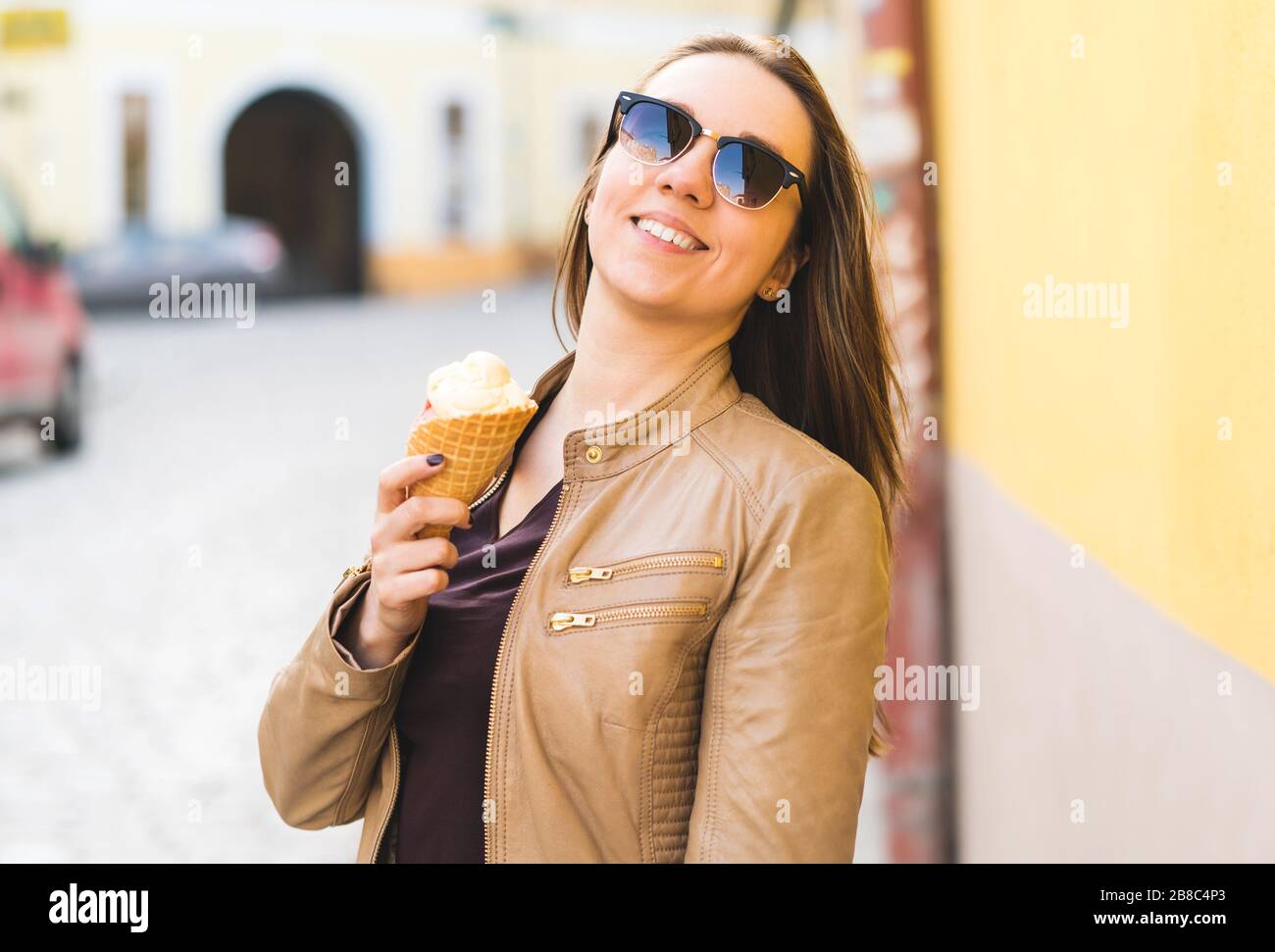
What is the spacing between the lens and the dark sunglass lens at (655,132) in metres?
1.92

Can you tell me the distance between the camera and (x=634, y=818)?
5.97ft

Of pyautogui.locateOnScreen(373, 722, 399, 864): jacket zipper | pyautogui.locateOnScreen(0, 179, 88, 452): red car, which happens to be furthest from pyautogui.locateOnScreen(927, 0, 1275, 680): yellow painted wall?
pyautogui.locateOnScreen(0, 179, 88, 452): red car

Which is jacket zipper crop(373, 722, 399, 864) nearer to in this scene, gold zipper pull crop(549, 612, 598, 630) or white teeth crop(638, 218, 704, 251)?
gold zipper pull crop(549, 612, 598, 630)

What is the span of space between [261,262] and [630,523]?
21.9m

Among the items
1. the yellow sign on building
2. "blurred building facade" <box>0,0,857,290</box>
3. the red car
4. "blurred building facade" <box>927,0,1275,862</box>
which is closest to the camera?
"blurred building facade" <box>927,0,1275,862</box>

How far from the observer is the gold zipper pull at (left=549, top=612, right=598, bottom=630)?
1828 mm

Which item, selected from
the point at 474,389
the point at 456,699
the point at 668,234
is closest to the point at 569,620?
the point at 456,699

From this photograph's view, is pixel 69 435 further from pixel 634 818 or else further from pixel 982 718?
pixel 634 818

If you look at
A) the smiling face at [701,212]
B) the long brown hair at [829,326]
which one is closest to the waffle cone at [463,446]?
the smiling face at [701,212]

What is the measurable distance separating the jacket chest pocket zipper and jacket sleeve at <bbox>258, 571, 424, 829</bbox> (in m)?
0.24

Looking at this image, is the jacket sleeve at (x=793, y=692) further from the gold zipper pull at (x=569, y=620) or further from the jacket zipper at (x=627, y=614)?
the gold zipper pull at (x=569, y=620)

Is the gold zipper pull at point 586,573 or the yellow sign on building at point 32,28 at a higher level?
the yellow sign on building at point 32,28

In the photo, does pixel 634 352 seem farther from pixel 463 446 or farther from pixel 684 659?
pixel 684 659
